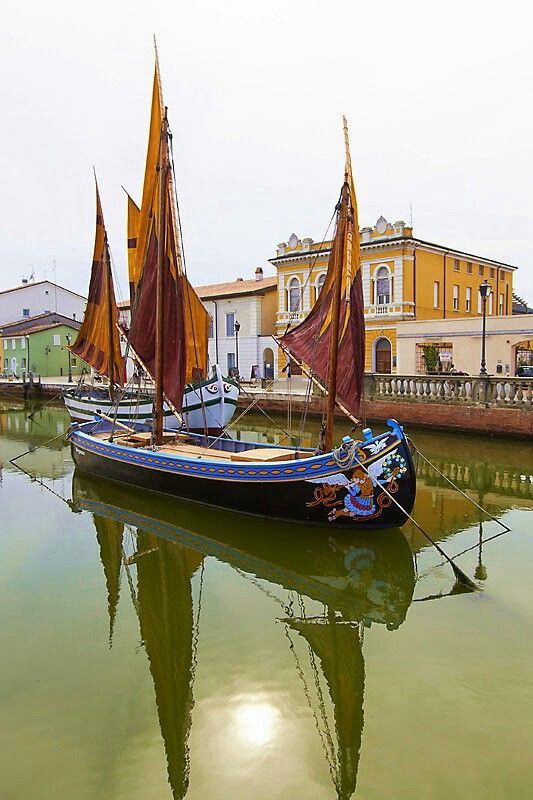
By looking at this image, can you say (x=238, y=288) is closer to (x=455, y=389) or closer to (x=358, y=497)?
(x=455, y=389)

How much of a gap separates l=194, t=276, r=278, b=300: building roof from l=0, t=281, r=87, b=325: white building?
21.9 metres

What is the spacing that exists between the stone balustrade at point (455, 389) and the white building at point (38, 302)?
4757 cm

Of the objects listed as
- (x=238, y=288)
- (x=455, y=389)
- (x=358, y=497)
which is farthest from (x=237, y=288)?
(x=358, y=497)

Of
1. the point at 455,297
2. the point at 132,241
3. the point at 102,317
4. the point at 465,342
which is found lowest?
the point at 465,342

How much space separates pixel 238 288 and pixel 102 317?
74.0 ft

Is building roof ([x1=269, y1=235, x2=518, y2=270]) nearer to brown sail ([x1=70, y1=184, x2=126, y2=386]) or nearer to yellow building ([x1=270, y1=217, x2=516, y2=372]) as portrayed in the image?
yellow building ([x1=270, y1=217, x2=516, y2=372])

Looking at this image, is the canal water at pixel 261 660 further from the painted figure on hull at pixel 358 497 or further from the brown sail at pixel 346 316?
the brown sail at pixel 346 316

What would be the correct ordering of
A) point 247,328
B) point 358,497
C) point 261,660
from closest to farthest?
point 261,660, point 358,497, point 247,328

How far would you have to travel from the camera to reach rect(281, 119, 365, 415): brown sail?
34.8ft

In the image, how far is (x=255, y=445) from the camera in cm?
1380

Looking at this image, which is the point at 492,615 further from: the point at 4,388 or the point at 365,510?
the point at 4,388

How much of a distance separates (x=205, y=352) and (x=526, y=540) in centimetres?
899

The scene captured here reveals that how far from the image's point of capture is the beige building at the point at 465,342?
88.9 feet

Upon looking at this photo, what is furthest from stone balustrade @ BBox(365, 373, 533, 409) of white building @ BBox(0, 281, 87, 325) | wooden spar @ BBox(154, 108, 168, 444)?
white building @ BBox(0, 281, 87, 325)
